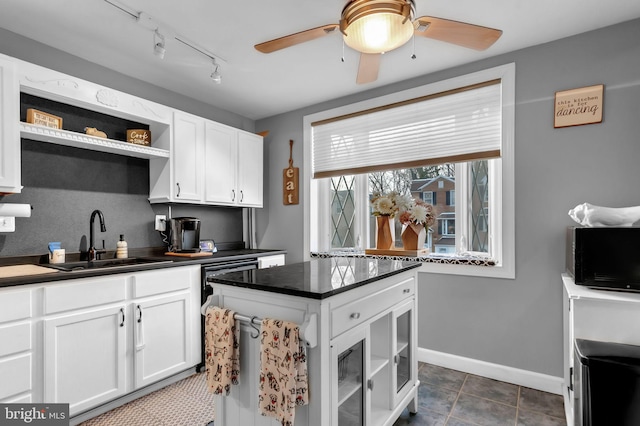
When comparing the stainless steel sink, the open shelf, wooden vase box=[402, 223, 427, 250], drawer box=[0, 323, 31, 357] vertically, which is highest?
the open shelf

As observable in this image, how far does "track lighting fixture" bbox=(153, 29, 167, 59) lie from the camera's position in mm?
2139

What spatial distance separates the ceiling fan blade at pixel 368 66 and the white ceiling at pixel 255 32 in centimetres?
39

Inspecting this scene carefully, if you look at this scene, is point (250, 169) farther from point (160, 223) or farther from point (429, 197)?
point (429, 197)

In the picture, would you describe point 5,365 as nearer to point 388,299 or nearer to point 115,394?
point 115,394

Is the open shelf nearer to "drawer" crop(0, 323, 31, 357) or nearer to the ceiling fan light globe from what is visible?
"drawer" crop(0, 323, 31, 357)

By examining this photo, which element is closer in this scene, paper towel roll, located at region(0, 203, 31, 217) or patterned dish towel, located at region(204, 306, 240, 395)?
patterned dish towel, located at region(204, 306, 240, 395)

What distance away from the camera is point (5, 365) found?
1745mm

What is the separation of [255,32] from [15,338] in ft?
7.62

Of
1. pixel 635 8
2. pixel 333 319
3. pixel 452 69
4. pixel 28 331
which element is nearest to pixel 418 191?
pixel 452 69

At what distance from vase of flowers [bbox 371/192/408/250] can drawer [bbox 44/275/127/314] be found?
2003 millimetres

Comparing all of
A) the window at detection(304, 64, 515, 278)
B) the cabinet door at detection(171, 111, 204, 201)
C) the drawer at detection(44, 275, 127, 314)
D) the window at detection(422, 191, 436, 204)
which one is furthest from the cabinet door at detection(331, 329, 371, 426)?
the cabinet door at detection(171, 111, 204, 201)

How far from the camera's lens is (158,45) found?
7.00ft

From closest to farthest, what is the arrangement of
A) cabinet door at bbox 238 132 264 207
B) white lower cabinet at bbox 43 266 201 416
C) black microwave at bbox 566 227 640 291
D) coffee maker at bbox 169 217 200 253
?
black microwave at bbox 566 227 640 291
white lower cabinet at bbox 43 266 201 416
coffee maker at bbox 169 217 200 253
cabinet door at bbox 238 132 264 207

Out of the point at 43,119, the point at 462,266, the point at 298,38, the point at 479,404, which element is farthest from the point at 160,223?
the point at 479,404
